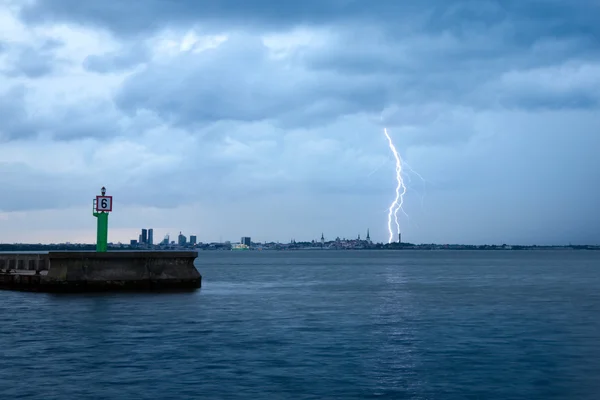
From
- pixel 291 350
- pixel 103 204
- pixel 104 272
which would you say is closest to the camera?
pixel 291 350

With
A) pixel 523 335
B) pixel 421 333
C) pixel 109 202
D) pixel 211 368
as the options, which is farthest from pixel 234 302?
pixel 211 368

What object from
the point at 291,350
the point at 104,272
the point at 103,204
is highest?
the point at 103,204

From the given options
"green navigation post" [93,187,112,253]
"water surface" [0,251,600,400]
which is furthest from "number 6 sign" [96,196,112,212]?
"water surface" [0,251,600,400]

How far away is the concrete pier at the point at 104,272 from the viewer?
146 feet

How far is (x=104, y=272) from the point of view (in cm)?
4541

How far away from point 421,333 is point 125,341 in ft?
40.9

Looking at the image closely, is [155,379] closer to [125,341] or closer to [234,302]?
[125,341]

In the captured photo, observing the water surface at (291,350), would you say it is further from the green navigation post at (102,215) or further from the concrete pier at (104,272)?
the green navigation post at (102,215)

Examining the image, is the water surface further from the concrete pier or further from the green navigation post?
the green navigation post

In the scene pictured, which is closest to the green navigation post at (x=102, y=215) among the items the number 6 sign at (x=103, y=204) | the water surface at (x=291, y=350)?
the number 6 sign at (x=103, y=204)

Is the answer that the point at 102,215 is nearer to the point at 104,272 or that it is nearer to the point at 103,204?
the point at 103,204

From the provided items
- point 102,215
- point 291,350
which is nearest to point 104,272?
point 102,215

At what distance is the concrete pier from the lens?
44625mm

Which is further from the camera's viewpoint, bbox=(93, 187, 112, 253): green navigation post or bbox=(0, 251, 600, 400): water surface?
bbox=(93, 187, 112, 253): green navigation post
